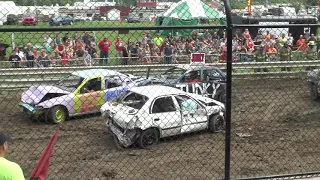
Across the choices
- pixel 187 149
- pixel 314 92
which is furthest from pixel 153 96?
pixel 314 92

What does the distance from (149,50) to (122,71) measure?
63.1 inches

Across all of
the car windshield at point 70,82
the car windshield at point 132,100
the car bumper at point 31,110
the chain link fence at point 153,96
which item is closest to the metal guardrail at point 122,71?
the chain link fence at point 153,96

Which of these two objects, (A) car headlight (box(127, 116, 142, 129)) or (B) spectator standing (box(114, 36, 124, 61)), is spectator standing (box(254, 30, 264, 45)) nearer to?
(B) spectator standing (box(114, 36, 124, 61))

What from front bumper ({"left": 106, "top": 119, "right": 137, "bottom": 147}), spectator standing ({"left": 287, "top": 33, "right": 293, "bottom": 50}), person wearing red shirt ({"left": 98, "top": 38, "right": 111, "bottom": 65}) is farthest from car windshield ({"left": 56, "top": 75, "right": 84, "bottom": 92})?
spectator standing ({"left": 287, "top": 33, "right": 293, "bottom": 50})

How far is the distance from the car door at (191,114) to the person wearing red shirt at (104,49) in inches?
112

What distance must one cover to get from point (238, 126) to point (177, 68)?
3.87 metres

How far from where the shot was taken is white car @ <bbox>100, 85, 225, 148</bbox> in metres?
9.33

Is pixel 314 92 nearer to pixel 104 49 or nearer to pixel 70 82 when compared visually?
pixel 104 49

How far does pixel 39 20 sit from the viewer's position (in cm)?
→ 459

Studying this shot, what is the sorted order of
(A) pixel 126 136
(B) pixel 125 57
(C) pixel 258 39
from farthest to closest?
(C) pixel 258 39 → (B) pixel 125 57 → (A) pixel 126 136

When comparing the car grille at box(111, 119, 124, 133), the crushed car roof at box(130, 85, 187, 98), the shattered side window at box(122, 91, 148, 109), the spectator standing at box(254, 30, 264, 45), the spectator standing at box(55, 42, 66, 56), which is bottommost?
the car grille at box(111, 119, 124, 133)

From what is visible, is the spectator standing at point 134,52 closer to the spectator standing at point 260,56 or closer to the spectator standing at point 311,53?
the spectator standing at point 260,56

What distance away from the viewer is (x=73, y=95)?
40.2 feet

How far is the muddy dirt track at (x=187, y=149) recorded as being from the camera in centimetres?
803
